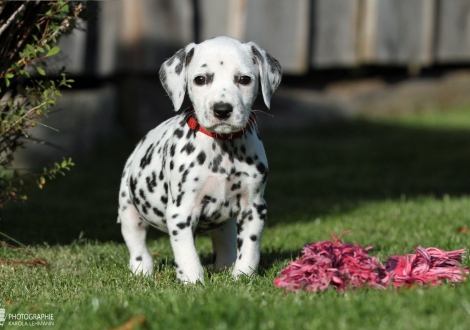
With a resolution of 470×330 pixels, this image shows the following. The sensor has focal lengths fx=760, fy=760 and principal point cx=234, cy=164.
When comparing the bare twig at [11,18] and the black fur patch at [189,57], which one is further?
the bare twig at [11,18]

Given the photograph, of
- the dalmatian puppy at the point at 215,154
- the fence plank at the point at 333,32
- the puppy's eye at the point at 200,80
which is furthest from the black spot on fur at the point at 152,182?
the fence plank at the point at 333,32

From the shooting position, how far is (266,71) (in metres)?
5.28

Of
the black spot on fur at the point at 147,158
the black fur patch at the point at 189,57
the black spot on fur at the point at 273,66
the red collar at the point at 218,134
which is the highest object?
the black fur patch at the point at 189,57

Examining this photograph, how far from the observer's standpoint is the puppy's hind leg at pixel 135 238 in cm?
563

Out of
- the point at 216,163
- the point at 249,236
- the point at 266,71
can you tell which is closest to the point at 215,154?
the point at 216,163

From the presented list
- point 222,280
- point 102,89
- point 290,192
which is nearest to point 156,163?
point 222,280

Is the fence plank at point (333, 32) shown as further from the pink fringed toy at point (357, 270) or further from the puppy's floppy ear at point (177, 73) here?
the pink fringed toy at point (357, 270)

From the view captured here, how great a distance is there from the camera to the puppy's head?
483 cm

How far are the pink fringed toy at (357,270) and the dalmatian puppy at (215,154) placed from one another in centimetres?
57

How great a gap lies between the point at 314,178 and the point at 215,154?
5932 mm

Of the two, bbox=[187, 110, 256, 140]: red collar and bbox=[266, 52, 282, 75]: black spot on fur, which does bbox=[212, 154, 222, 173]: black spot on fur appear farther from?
bbox=[266, 52, 282, 75]: black spot on fur

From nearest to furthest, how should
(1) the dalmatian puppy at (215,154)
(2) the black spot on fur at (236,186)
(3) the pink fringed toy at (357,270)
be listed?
(3) the pink fringed toy at (357,270)
(1) the dalmatian puppy at (215,154)
(2) the black spot on fur at (236,186)

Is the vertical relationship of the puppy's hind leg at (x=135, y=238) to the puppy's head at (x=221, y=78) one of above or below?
below

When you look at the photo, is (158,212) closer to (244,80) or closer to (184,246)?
(184,246)
